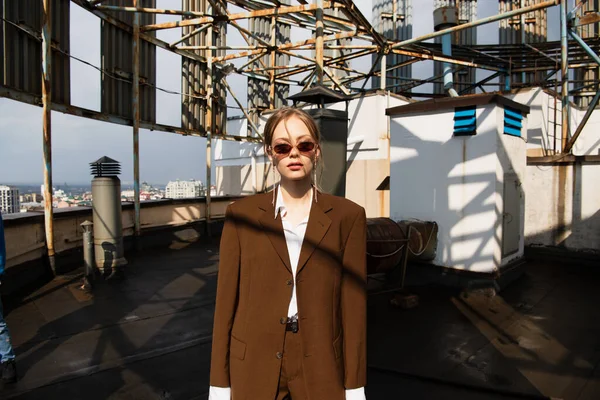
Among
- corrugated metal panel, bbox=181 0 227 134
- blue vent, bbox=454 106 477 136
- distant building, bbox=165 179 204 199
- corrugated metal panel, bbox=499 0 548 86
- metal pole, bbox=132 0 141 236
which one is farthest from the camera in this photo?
corrugated metal panel, bbox=499 0 548 86

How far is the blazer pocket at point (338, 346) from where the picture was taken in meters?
2.03

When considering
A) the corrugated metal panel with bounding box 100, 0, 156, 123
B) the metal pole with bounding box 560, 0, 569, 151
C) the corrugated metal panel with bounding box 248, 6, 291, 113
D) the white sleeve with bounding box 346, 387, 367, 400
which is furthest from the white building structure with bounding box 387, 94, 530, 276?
the corrugated metal panel with bounding box 248, 6, 291, 113

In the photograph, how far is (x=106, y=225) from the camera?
7805 millimetres

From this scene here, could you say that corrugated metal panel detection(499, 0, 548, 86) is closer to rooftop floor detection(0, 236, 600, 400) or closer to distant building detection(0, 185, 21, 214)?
rooftop floor detection(0, 236, 600, 400)

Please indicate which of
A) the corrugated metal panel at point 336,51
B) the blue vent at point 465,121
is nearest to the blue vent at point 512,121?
the blue vent at point 465,121

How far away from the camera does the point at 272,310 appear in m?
2.00

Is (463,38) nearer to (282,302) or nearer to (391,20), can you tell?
(391,20)

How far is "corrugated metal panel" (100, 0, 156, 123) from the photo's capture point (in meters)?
10.2

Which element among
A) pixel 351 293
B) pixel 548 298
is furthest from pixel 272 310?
pixel 548 298

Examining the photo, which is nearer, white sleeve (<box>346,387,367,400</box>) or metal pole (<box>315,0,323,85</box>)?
white sleeve (<box>346,387,367,400</box>)

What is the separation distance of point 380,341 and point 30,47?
7.92m

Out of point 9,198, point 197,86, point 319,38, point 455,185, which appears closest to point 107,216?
point 9,198

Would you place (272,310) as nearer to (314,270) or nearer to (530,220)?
(314,270)

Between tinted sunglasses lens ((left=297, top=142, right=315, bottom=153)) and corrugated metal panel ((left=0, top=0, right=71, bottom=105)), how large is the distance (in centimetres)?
726
